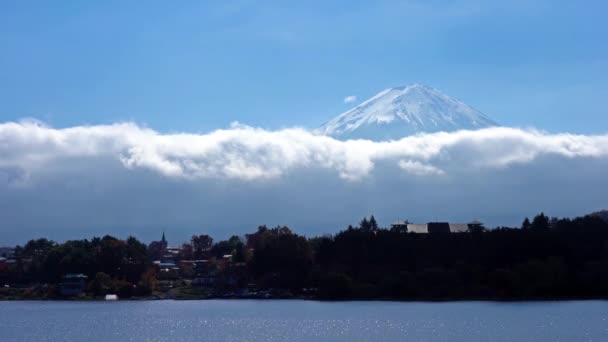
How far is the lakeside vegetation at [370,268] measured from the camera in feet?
A: 291

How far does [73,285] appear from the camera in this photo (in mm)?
114625

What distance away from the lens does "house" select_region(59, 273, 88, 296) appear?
114 m

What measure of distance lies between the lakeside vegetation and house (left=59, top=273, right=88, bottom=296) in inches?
28.0

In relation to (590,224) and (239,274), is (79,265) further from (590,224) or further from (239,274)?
(590,224)

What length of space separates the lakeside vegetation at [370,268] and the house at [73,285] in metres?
0.71

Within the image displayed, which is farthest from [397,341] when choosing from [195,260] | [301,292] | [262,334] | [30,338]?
[195,260]

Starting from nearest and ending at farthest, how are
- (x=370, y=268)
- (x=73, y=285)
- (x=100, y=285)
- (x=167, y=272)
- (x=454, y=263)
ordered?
(x=454, y=263), (x=370, y=268), (x=100, y=285), (x=73, y=285), (x=167, y=272)

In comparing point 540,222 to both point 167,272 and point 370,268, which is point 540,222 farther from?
point 167,272

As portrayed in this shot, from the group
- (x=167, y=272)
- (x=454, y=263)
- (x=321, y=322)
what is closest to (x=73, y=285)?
(x=167, y=272)

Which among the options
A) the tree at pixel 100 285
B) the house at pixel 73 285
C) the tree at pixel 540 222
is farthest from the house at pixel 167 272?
the tree at pixel 540 222

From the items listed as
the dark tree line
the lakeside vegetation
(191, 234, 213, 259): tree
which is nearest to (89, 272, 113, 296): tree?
the lakeside vegetation

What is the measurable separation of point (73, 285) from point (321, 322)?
56973mm

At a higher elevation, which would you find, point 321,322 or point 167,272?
point 167,272

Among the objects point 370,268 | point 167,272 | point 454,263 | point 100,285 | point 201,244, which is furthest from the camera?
point 201,244
